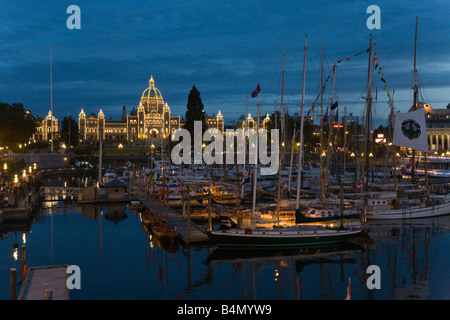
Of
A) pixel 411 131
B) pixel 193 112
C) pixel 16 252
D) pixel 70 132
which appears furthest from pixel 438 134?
pixel 16 252

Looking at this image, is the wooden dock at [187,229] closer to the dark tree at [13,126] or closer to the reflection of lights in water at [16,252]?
the reflection of lights in water at [16,252]

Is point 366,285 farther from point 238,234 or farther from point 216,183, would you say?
point 216,183

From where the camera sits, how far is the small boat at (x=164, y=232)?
34.0m

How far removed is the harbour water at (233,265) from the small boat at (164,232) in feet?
2.42

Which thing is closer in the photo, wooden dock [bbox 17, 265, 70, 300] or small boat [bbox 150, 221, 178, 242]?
wooden dock [bbox 17, 265, 70, 300]

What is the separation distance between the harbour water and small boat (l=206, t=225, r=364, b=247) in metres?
0.55

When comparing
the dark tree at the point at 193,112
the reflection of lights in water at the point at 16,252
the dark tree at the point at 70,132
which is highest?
the dark tree at the point at 193,112

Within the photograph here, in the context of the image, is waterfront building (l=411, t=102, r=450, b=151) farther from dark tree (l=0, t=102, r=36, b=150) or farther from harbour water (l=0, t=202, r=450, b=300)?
harbour water (l=0, t=202, r=450, b=300)

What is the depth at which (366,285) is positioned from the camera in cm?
2462

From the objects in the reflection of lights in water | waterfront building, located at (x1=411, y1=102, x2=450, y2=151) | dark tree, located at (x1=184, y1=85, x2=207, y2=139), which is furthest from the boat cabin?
waterfront building, located at (x1=411, y1=102, x2=450, y2=151)

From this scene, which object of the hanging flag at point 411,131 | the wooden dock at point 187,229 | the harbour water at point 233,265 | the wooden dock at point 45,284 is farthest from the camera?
the hanging flag at point 411,131

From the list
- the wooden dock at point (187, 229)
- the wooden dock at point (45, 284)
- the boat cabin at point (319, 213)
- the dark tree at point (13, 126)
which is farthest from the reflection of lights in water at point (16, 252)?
the dark tree at point (13, 126)

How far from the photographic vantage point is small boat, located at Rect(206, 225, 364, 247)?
31.4 m
